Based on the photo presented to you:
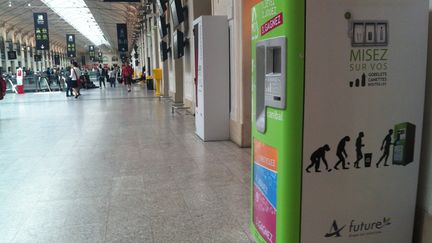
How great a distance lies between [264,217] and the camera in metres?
2.59

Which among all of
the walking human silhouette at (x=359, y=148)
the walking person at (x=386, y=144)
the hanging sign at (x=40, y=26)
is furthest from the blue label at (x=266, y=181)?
the hanging sign at (x=40, y=26)

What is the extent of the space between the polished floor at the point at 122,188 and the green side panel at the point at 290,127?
0.76 meters

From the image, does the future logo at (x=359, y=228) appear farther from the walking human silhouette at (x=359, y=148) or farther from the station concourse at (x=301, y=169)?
the walking human silhouette at (x=359, y=148)

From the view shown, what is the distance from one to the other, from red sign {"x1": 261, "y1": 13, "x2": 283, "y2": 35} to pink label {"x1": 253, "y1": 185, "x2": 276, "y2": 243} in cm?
104

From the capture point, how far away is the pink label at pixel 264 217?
2.46 meters

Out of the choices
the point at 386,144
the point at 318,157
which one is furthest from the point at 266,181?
the point at 386,144

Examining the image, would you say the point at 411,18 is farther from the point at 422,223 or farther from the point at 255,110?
the point at 422,223

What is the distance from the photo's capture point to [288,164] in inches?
88.8

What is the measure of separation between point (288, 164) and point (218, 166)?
3.02 m

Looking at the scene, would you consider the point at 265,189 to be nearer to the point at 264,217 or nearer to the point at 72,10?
the point at 264,217

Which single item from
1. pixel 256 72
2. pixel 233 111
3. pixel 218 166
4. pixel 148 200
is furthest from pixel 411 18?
pixel 233 111

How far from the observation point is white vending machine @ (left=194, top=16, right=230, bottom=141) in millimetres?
6832

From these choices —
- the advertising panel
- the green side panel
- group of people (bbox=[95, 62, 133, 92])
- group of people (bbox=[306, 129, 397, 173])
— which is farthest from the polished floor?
group of people (bbox=[95, 62, 133, 92])

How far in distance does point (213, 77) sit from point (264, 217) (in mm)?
4596
